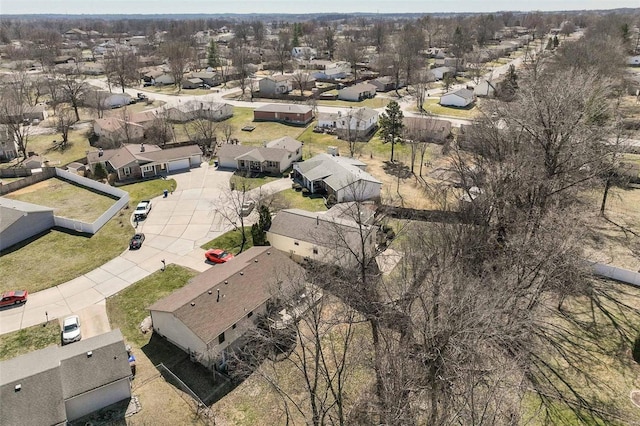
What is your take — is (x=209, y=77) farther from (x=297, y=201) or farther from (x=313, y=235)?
(x=313, y=235)

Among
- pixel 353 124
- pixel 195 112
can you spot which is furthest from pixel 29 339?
pixel 195 112

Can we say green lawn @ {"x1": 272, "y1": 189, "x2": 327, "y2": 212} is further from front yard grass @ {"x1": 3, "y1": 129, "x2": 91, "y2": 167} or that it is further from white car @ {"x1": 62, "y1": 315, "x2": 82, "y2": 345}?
front yard grass @ {"x1": 3, "y1": 129, "x2": 91, "y2": 167}

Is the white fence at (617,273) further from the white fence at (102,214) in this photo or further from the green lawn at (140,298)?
the white fence at (102,214)

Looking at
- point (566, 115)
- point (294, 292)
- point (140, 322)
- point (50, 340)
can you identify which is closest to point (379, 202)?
point (566, 115)

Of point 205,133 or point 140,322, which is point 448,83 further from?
point 140,322

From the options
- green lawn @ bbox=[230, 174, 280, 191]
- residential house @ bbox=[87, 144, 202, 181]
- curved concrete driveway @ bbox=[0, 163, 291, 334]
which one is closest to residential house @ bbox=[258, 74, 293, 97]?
residential house @ bbox=[87, 144, 202, 181]
